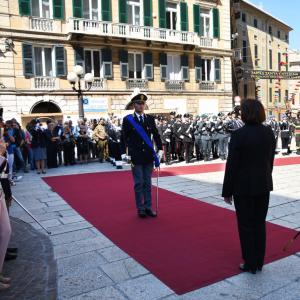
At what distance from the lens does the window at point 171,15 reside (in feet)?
87.4

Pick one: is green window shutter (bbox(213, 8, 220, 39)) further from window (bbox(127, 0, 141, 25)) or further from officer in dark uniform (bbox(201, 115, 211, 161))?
officer in dark uniform (bbox(201, 115, 211, 161))

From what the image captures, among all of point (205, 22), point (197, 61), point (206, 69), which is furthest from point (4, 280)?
point (205, 22)

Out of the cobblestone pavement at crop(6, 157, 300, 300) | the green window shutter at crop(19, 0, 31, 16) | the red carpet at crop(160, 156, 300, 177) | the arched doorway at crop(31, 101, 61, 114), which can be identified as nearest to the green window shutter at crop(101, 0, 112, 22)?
the green window shutter at crop(19, 0, 31, 16)

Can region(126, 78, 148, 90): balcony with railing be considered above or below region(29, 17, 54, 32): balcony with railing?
below

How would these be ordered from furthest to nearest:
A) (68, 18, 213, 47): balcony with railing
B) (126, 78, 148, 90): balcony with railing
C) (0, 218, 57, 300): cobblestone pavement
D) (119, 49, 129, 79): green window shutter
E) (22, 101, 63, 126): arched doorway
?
(126, 78, 148, 90): balcony with railing
(119, 49, 129, 79): green window shutter
(68, 18, 213, 47): balcony with railing
(22, 101, 63, 126): arched doorway
(0, 218, 57, 300): cobblestone pavement

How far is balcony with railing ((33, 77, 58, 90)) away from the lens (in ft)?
70.9

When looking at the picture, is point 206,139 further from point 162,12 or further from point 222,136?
point 162,12

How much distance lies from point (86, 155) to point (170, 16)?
53.7ft

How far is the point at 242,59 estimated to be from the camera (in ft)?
132

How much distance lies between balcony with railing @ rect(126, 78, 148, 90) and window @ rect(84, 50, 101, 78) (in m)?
2.16

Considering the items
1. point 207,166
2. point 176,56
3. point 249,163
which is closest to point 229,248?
point 249,163

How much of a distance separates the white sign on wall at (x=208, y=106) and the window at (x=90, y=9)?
9845mm

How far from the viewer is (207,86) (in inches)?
1121

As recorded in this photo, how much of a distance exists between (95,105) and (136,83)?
3.43 metres
